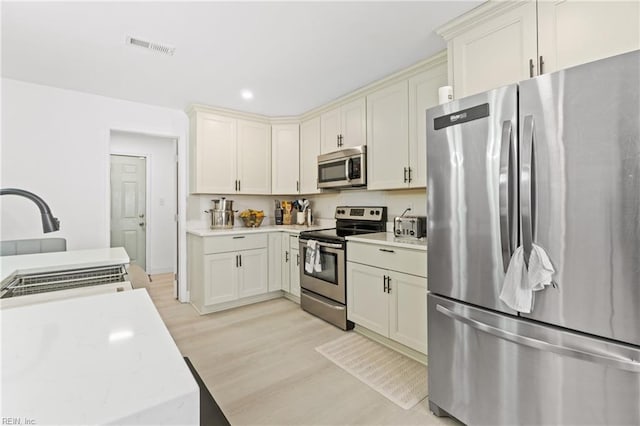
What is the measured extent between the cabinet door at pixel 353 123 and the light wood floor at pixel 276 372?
1.93m

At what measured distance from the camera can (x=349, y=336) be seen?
2.78 m

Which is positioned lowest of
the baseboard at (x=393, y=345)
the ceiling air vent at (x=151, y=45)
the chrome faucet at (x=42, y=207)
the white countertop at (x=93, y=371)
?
the baseboard at (x=393, y=345)

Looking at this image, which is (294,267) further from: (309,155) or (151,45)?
(151,45)

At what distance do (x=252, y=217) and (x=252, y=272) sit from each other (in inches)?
30.1

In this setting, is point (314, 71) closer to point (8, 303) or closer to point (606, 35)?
point (606, 35)

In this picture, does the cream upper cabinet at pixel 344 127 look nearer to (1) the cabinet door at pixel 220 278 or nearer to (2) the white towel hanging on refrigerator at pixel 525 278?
(1) the cabinet door at pixel 220 278

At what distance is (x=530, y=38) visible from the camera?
1688 mm

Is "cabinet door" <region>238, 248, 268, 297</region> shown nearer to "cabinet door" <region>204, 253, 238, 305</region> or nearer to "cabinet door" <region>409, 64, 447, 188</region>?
"cabinet door" <region>204, 253, 238, 305</region>

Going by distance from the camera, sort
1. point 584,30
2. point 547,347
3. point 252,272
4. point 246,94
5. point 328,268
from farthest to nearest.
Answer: point 252,272
point 246,94
point 328,268
point 584,30
point 547,347

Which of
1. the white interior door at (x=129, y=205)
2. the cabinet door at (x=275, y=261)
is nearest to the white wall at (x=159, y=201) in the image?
the white interior door at (x=129, y=205)

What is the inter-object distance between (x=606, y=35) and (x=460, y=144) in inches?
31.5

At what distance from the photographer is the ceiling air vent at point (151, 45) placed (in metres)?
2.23

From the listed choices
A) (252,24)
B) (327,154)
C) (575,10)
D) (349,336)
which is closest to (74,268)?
(252,24)

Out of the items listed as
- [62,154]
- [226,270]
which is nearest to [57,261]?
[226,270]
